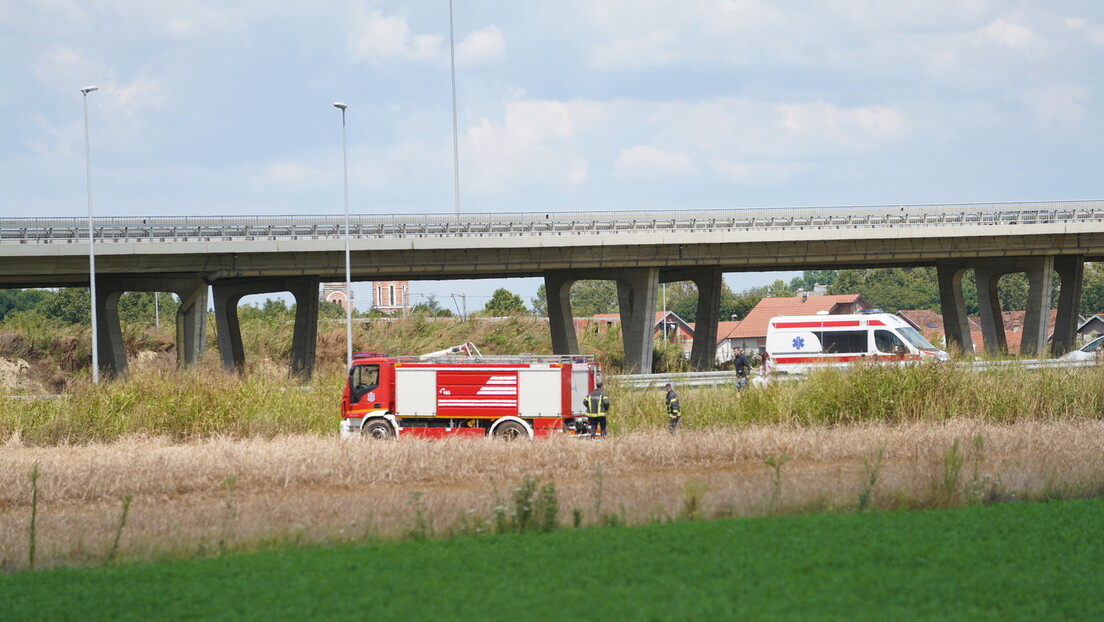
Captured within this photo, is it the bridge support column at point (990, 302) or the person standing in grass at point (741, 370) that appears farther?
the bridge support column at point (990, 302)

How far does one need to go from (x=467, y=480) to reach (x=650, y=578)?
24.3 feet

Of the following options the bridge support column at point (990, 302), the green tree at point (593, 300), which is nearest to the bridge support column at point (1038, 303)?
the bridge support column at point (990, 302)

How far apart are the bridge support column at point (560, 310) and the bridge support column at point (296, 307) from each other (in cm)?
1140

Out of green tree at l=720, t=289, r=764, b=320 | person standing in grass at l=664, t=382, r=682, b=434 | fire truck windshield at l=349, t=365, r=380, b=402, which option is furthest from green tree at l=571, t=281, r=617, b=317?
person standing in grass at l=664, t=382, r=682, b=434

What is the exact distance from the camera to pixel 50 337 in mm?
59375

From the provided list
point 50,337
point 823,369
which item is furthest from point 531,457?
point 50,337

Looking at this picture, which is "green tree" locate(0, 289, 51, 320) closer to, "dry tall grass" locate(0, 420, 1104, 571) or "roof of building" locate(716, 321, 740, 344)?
"roof of building" locate(716, 321, 740, 344)

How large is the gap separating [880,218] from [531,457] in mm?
34987

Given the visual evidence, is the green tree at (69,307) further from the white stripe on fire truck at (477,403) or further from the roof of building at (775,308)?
the white stripe on fire truck at (477,403)

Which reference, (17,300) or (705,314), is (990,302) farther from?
(17,300)

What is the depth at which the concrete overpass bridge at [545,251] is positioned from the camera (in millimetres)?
43062

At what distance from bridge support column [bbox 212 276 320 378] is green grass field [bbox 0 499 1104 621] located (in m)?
39.7

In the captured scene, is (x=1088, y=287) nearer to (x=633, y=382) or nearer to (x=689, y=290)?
(x=689, y=290)

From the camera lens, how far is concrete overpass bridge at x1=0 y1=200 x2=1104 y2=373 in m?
43.1
